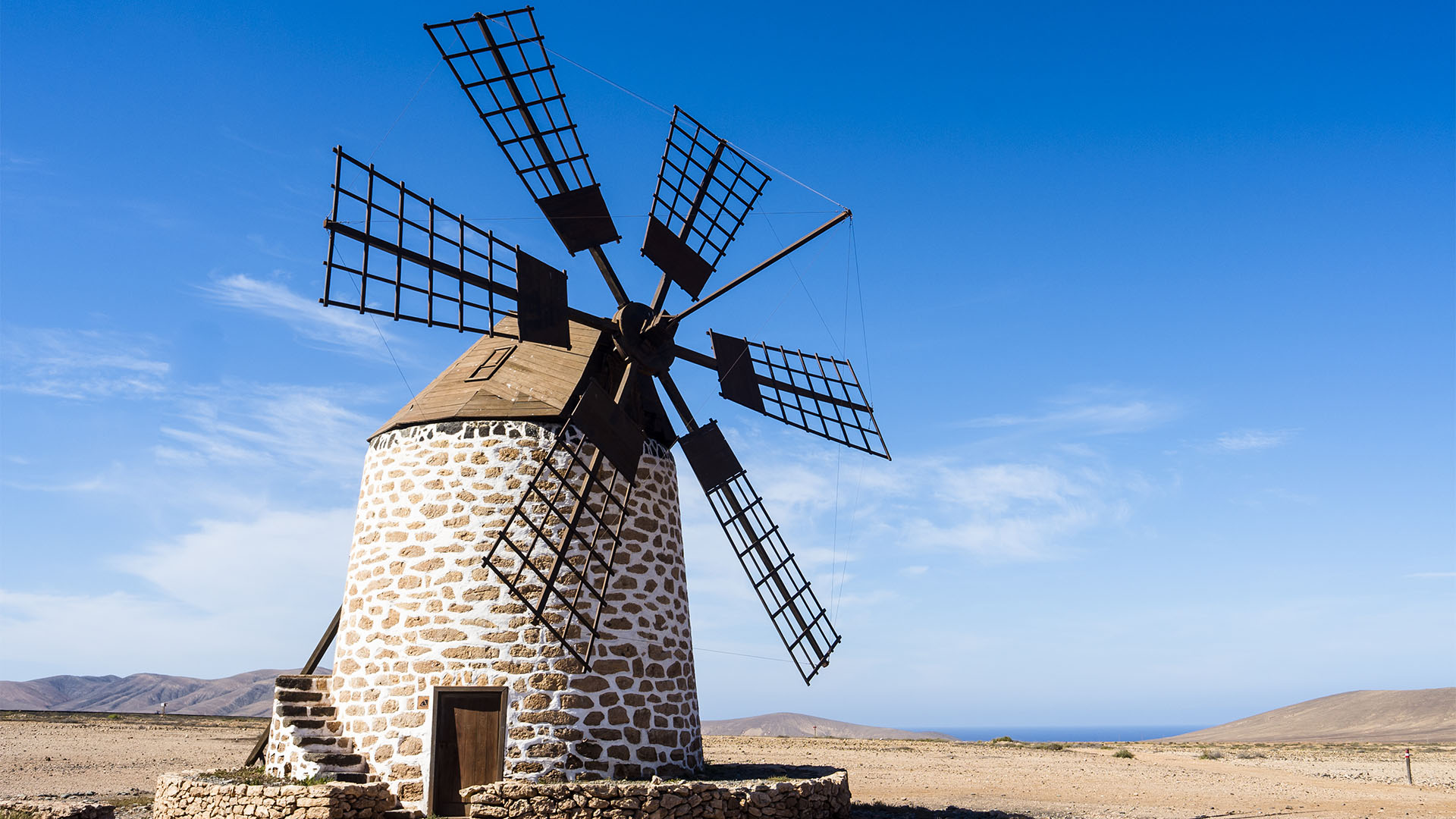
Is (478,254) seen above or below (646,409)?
above

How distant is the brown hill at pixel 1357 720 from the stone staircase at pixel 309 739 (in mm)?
54455

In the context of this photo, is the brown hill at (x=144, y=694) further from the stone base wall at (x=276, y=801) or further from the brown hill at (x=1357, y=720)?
the stone base wall at (x=276, y=801)

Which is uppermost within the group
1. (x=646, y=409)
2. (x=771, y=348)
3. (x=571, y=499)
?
(x=771, y=348)

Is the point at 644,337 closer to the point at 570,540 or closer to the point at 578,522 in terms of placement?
the point at 578,522

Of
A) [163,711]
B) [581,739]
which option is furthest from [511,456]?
[163,711]

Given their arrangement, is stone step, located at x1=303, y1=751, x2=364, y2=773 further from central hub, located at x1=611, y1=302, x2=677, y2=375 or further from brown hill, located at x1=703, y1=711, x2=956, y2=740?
brown hill, located at x1=703, y1=711, x2=956, y2=740

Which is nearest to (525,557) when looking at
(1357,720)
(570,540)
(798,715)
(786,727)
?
(570,540)

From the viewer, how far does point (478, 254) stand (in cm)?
1069

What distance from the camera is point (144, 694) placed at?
9794 cm

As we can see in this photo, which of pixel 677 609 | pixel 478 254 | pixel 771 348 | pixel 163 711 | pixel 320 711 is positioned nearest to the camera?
pixel 478 254

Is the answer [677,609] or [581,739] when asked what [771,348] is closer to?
[677,609]

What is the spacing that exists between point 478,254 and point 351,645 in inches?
198

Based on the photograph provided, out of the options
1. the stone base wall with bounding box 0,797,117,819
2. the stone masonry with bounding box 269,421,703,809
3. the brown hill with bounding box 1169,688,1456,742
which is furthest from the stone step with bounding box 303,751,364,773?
the brown hill with bounding box 1169,688,1456,742

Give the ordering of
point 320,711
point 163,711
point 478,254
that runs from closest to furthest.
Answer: point 478,254, point 320,711, point 163,711
